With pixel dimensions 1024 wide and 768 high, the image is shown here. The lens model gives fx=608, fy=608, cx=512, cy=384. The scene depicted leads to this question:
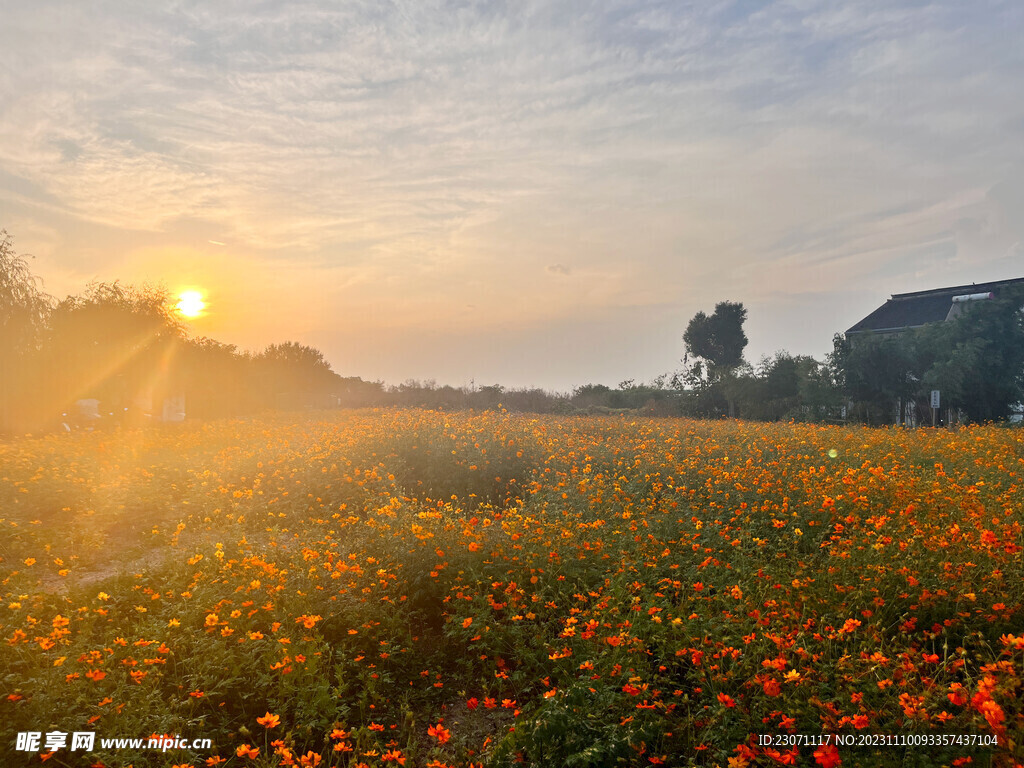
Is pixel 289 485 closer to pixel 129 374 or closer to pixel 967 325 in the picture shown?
pixel 129 374

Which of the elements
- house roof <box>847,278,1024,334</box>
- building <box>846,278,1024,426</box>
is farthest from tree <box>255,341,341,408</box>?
house roof <box>847,278,1024,334</box>

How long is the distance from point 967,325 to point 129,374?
35.3m

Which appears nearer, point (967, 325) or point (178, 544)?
point (178, 544)

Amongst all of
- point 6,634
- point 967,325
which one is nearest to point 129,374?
point 6,634

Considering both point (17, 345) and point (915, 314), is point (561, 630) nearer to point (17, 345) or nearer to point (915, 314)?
point (17, 345)

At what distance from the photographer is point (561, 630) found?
495cm

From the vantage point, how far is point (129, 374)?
27250 millimetres

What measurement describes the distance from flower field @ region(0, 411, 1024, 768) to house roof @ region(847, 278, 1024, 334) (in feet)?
94.8

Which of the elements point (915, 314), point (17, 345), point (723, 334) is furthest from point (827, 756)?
point (723, 334)

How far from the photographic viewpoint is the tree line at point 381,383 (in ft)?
75.2

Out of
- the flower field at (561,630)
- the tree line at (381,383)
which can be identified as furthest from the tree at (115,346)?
the flower field at (561,630)

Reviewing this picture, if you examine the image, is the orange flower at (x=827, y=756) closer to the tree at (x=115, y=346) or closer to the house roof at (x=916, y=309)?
the tree at (x=115, y=346)

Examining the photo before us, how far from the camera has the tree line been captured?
22922 millimetres

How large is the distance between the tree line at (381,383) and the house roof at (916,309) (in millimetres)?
7618
